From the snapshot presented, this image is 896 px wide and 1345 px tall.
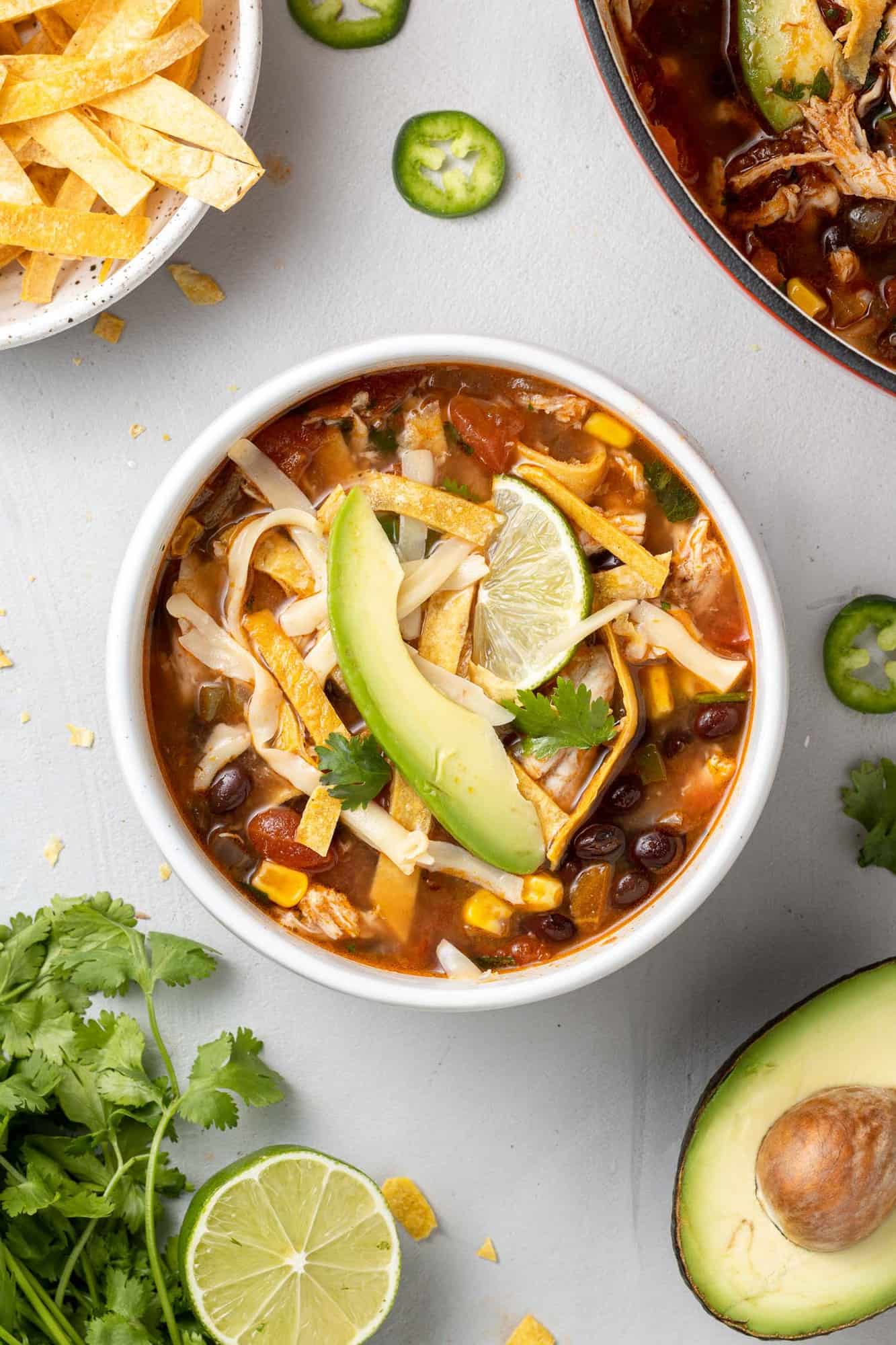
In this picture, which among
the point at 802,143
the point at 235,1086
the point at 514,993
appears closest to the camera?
the point at 802,143

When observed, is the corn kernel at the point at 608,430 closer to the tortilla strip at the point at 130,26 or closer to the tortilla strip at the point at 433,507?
the tortilla strip at the point at 433,507

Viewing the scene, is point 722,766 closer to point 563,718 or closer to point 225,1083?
point 563,718

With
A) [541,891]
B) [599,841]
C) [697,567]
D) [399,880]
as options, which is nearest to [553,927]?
[541,891]

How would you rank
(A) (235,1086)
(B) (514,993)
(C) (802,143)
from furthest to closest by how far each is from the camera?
1. (A) (235,1086)
2. (B) (514,993)
3. (C) (802,143)

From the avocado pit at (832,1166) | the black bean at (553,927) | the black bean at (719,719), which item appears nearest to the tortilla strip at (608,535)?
the black bean at (719,719)

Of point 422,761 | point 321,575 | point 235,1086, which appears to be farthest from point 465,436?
point 235,1086

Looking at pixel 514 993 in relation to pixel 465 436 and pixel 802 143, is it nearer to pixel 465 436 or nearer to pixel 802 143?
pixel 465 436
